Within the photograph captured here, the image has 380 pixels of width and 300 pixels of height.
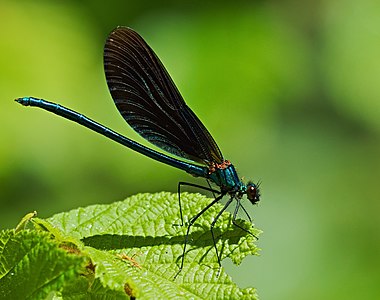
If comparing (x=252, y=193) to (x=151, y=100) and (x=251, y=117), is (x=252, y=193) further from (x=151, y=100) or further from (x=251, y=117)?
(x=251, y=117)

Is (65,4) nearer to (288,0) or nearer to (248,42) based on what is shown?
(248,42)

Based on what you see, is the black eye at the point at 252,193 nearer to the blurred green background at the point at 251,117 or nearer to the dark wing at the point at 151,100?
the dark wing at the point at 151,100

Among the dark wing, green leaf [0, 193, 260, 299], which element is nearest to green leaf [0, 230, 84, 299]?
green leaf [0, 193, 260, 299]

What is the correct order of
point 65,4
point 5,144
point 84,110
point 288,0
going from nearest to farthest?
1. point 5,144
2. point 84,110
3. point 65,4
4. point 288,0

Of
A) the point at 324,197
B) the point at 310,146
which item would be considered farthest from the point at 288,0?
the point at 324,197

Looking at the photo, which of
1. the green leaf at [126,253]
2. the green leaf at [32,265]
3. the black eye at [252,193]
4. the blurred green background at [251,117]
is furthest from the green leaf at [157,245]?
the blurred green background at [251,117]

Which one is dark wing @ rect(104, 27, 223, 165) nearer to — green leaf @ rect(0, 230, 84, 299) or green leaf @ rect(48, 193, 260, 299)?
green leaf @ rect(48, 193, 260, 299)
